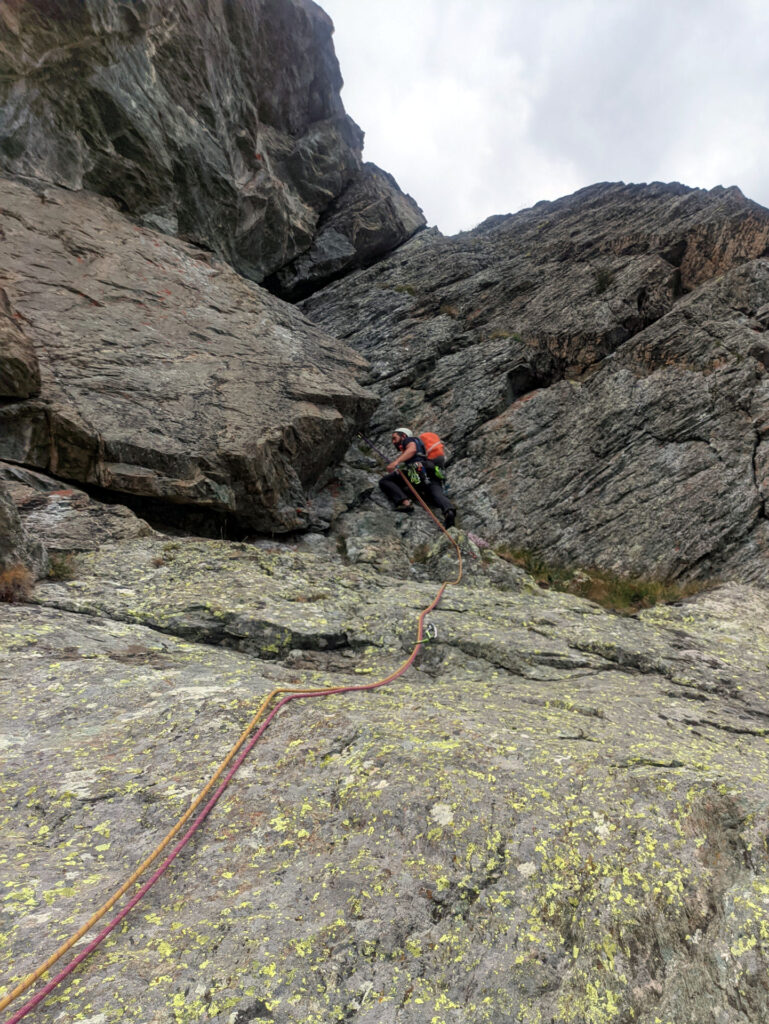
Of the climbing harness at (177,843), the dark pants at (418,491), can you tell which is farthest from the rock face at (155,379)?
the climbing harness at (177,843)

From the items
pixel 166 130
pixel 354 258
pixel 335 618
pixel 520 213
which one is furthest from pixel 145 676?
pixel 520 213

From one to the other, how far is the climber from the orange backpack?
176mm

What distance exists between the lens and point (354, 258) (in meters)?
30.2

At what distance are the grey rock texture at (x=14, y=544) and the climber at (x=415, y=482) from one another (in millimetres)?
9356

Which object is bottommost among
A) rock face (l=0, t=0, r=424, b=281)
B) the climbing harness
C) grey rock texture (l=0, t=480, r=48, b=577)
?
the climbing harness

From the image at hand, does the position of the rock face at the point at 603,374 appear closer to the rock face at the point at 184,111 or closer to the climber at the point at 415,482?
the climber at the point at 415,482

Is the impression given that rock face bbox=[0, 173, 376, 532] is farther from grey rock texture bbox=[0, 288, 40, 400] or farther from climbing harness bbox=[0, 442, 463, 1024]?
climbing harness bbox=[0, 442, 463, 1024]

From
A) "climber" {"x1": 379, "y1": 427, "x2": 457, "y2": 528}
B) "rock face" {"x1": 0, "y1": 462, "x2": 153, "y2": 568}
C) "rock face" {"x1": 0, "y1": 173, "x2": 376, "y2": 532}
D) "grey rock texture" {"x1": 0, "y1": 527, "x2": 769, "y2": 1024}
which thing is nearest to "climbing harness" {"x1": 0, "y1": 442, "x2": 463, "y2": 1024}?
"grey rock texture" {"x1": 0, "y1": 527, "x2": 769, "y2": 1024}

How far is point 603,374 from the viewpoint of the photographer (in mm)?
16469

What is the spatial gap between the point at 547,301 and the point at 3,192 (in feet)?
59.8

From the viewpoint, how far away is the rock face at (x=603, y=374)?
1258cm

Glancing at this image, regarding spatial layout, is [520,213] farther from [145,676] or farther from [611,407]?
[145,676]

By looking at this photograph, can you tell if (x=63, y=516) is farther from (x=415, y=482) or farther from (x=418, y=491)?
(x=418, y=491)

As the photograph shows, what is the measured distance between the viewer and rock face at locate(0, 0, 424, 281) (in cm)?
1398
